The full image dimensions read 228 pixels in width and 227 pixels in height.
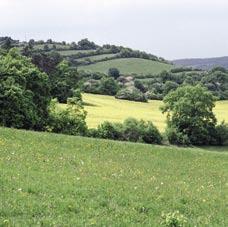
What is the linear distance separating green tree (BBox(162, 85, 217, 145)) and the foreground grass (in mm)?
57208

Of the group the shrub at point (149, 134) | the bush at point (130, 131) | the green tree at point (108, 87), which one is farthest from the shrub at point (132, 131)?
the green tree at point (108, 87)

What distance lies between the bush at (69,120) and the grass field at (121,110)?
1399cm

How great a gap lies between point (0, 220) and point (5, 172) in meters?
5.15

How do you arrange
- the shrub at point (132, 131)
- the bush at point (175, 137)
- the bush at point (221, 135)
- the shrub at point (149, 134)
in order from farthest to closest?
the bush at point (221, 135), the bush at point (175, 137), the shrub at point (149, 134), the shrub at point (132, 131)

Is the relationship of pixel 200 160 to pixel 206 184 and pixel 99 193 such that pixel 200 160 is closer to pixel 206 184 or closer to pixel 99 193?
pixel 206 184

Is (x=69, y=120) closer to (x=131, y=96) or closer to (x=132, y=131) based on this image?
(x=132, y=131)

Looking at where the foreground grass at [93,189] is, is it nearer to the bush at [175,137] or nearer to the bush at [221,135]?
the bush at [175,137]

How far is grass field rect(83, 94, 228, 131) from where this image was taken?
3846 inches

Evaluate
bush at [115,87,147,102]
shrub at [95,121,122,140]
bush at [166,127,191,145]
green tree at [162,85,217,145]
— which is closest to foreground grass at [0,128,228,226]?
shrub at [95,121,122,140]

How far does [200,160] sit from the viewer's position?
3422cm

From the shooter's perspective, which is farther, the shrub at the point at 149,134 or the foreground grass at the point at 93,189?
the shrub at the point at 149,134

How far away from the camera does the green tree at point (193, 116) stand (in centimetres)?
8656

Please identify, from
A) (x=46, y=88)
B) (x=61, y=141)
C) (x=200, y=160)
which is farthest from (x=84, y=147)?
(x=46, y=88)

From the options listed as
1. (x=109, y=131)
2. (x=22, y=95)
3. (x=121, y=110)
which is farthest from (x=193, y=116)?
(x=22, y=95)
